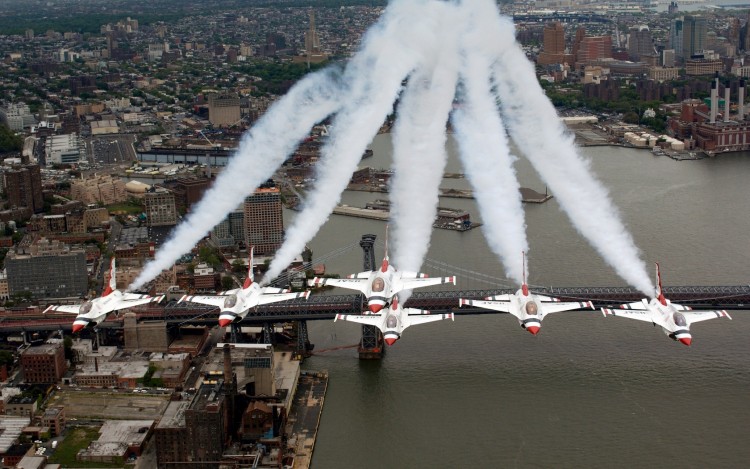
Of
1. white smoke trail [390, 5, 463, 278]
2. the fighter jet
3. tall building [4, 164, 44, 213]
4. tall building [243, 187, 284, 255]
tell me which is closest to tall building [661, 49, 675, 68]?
tall building [4, 164, 44, 213]

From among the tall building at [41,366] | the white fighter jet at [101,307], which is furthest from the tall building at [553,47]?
the tall building at [41,366]

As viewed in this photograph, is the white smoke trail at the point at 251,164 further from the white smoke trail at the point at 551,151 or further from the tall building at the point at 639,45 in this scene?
the tall building at the point at 639,45

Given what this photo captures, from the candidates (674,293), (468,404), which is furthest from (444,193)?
(468,404)

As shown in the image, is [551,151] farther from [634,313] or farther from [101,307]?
[101,307]

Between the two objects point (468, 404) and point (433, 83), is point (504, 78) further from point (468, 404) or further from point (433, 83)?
point (468, 404)

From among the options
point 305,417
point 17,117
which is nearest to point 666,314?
point 305,417

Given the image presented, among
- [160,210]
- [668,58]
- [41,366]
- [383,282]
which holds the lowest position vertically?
[41,366]
